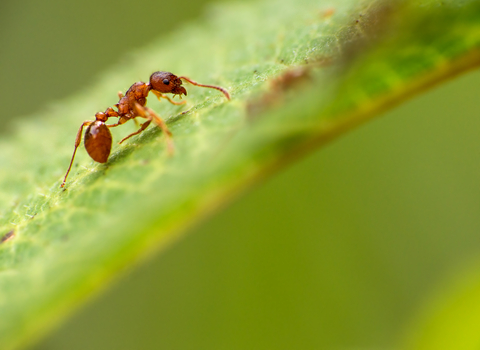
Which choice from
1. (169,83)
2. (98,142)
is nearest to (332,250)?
(169,83)

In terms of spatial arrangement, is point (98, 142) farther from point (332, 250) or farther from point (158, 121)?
point (332, 250)

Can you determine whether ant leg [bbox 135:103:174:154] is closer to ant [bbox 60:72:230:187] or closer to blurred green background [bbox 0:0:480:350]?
ant [bbox 60:72:230:187]

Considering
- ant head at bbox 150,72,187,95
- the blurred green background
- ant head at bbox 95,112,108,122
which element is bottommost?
the blurred green background

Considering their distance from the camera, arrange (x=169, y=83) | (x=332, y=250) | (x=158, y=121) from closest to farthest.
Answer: (x=158, y=121) → (x=169, y=83) → (x=332, y=250)

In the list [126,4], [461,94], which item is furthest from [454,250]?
[126,4]

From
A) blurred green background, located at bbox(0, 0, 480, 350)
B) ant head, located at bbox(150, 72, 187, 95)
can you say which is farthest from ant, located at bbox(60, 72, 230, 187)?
blurred green background, located at bbox(0, 0, 480, 350)
